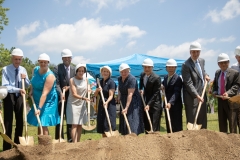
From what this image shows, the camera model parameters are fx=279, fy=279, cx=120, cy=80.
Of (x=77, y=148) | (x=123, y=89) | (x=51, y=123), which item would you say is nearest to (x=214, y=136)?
(x=123, y=89)

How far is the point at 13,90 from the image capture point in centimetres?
508

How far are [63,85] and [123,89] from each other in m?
1.31

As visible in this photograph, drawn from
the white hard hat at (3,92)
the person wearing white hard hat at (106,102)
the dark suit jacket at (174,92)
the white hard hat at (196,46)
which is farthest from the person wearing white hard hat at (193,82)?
the white hard hat at (3,92)

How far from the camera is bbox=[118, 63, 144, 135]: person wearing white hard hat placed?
5305mm

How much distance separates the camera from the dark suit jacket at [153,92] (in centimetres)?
547

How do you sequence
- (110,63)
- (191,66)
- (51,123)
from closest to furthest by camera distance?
(51,123)
(191,66)
(110,63)

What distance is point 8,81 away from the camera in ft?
17.0

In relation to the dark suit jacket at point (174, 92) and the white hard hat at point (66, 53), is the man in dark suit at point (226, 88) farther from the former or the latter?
the white hard hat at point (66, 53)

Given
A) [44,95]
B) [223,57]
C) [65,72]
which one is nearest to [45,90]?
[44,95]

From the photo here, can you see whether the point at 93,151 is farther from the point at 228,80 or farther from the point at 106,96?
the point at 228,80

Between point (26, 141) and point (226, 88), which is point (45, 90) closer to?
point (26, 141)

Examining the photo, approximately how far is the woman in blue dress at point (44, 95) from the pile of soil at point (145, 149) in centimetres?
72

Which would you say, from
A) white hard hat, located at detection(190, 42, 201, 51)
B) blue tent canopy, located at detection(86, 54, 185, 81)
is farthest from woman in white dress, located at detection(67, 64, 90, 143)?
blue tent canopy, located at detection(86, 54, 185, 81)

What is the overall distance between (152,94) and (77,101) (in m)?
1.48
